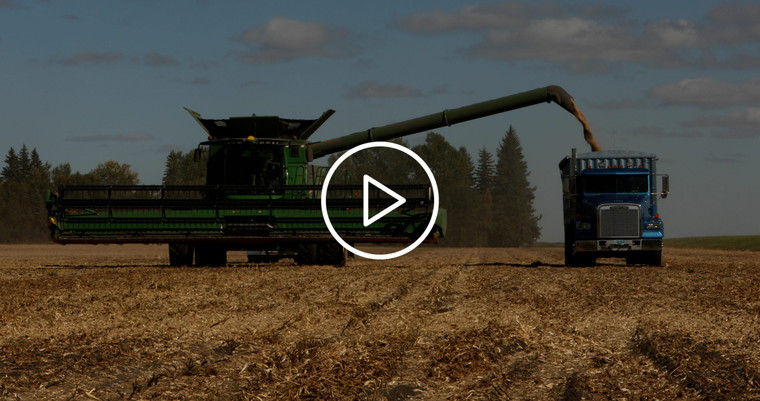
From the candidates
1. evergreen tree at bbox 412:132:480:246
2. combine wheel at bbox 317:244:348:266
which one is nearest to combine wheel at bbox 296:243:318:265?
combine wheel at bbox 317:244:348:266

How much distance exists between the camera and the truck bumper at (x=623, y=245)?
86.0ft

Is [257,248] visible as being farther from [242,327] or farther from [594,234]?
[242,327]

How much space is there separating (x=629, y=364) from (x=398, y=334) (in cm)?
264

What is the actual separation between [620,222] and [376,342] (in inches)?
727

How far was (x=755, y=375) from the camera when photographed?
746 cm

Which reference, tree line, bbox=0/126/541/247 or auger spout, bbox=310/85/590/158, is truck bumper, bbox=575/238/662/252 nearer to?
auger spout, bbox=310/85/590/158

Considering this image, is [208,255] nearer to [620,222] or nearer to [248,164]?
[248,164]

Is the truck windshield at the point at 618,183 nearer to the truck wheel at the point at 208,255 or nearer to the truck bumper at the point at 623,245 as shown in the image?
the truck bumper at the point at 623,245

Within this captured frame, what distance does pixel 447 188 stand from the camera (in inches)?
4747

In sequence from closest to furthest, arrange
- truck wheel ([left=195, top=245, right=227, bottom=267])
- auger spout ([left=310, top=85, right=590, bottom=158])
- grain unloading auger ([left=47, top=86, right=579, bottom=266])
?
grain unloading auger ([left=47, top=86, right=579, bottom=266]), truck wheel ([left=195, top=245, right=227, bottom=267]), auger spout ([left=310, top=85, right=590, bottom=158])

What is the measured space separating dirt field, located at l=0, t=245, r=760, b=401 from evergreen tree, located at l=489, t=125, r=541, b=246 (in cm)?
12379

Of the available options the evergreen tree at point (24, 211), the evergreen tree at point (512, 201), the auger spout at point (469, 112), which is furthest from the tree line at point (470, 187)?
the auger spout at point (469, 112)

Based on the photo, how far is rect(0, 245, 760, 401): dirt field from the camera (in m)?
6.96

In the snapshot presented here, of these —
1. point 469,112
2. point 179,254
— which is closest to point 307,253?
point 179,254
